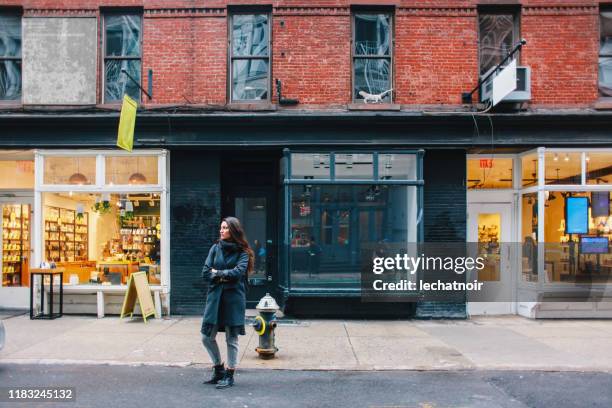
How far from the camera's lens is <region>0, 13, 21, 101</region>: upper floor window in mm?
12000

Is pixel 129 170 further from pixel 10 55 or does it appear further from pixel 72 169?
pixel 10 55

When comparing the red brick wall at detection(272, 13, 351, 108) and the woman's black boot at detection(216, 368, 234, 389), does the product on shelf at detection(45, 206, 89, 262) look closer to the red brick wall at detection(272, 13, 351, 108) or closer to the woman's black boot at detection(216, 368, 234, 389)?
the red brick wall at detection(272, 13, 351, 108)

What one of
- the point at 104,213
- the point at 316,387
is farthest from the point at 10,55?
the point at 316,387

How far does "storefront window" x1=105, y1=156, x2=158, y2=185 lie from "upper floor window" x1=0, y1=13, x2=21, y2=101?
2.53 metres

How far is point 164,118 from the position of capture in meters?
11.3

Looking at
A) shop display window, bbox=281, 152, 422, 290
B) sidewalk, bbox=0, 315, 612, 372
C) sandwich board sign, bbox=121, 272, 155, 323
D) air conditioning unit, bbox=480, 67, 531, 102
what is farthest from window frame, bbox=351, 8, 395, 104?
sandwich board sign, bbox=121, 272, 155, 323

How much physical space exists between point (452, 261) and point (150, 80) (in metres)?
→ 7.26

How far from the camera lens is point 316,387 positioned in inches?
275

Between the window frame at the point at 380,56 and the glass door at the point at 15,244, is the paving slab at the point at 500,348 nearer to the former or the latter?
the window frame at the point at 380,56

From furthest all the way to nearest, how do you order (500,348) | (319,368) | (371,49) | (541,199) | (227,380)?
1. (371,49)
2. (541,199)
3. (500,348)
4. (319,368)
5. (227,380)

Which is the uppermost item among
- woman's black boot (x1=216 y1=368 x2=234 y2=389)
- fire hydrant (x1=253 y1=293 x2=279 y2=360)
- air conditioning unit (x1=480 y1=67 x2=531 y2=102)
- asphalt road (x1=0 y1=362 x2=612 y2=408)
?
air conditioning unit (x1=480 y1=67 x2=531 y2=102)

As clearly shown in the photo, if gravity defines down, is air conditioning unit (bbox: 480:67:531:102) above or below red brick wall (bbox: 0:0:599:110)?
below

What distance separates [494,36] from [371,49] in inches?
103

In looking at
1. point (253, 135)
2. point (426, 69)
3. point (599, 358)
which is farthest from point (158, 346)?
point (426, 69)
